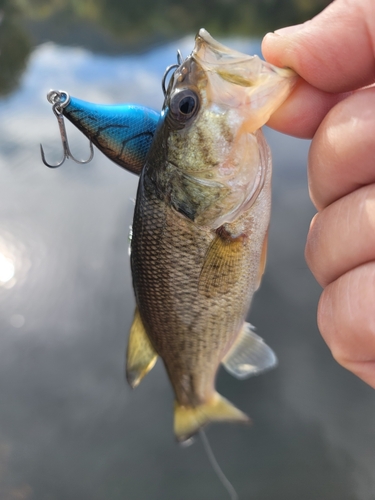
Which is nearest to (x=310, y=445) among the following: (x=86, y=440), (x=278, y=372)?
(x=278, y=372)

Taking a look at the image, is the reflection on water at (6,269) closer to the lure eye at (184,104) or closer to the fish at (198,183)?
the fish at (198,183)

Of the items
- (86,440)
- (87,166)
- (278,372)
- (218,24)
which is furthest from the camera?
(218,24)

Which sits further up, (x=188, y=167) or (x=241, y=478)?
(x=188, y=167)

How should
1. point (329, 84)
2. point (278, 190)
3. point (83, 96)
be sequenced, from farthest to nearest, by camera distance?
1. point (83, 96)
2. point (278, 190)
3. point (329, 84)

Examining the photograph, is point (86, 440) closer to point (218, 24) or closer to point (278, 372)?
point (278, 372)

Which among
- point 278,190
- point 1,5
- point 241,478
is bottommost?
point 241,478

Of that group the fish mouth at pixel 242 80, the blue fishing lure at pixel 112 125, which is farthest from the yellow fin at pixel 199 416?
the fish mouth at pixel 242 80

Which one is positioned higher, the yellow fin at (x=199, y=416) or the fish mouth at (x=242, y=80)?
the fish mouth at (x=242, y=80)

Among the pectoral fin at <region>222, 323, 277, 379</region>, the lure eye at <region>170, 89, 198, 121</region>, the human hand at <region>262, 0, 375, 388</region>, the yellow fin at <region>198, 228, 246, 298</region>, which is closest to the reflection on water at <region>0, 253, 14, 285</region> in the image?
the pectoral fin at <region>222, 323, 277, 379</region>
